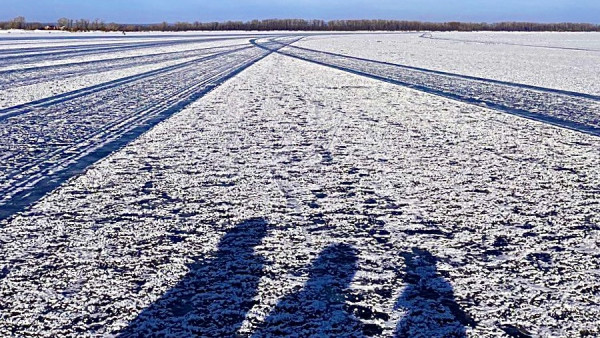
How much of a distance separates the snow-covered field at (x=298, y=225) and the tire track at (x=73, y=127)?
30 millimetres

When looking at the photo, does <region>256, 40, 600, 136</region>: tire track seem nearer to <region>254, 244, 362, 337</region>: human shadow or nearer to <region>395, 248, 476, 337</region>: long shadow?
<region>395, 248, 476, 337</region>: long shadow

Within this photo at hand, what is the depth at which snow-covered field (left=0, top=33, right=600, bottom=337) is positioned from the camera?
1737mm

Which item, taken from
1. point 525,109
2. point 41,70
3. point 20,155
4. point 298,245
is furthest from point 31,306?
point 41,70

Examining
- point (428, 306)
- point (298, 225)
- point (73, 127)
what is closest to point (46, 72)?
point (73, 127)

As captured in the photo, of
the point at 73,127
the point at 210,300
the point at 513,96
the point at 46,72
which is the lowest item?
the point at 210,300

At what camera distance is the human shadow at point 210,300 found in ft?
5.39

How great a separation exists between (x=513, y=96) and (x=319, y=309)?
7.20 meters

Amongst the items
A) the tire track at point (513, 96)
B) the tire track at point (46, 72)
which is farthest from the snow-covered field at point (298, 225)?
the tire track at point (46, 72)

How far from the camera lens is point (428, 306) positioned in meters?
1.78

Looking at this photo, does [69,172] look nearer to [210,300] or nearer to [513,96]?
[210,300]

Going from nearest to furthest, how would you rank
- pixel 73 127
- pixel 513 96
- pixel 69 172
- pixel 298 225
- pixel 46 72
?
pixel 298 225 < pixel 69 172 < pixel 73 127 < pixel 513 96 < pixel 46 72

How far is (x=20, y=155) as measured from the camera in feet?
13.0

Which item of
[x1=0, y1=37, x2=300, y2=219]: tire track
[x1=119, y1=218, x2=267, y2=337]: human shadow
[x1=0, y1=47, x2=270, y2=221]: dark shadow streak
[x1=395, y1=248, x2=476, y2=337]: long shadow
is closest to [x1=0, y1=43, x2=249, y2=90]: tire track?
[x1=0, y1=37, x2=300, y2=219]: tire track

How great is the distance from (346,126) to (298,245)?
3213mm
